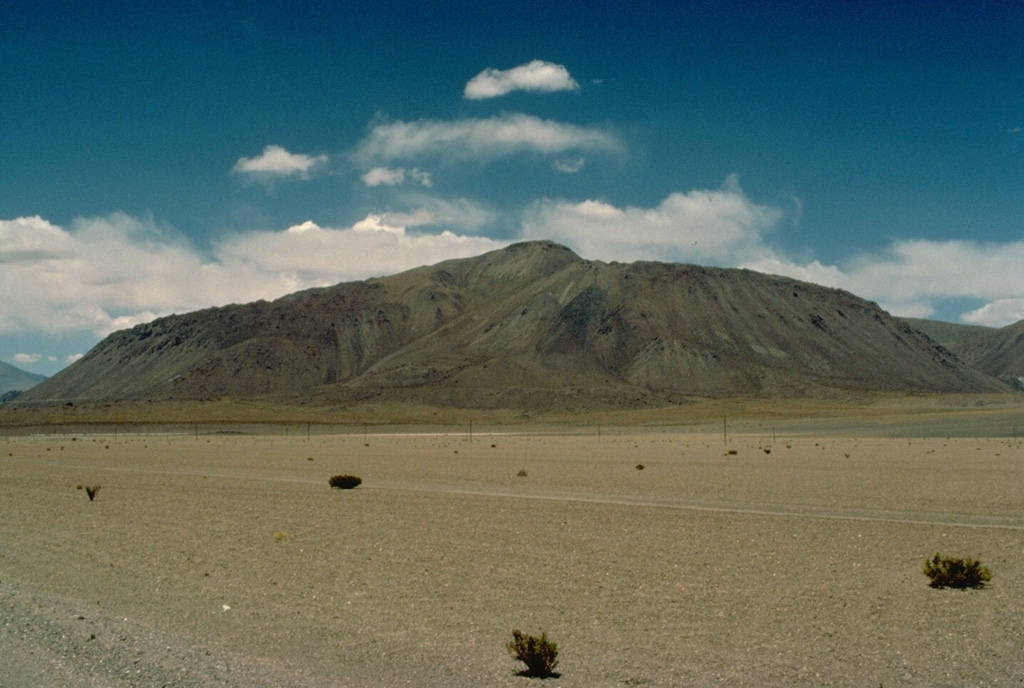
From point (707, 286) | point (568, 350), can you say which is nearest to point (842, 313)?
point (707, 286)

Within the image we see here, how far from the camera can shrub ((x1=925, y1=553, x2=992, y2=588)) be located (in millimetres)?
12172

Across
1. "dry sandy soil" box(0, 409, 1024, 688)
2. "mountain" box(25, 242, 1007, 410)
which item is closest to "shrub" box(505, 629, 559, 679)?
"dry sandy soil" box(0, 409, 1024, 688)

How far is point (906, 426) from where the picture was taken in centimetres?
7894

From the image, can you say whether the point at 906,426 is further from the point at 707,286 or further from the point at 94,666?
the point at 707,286

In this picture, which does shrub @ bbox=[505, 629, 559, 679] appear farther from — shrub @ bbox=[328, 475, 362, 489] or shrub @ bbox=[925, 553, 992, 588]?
shrub @ bbox=[328, 475, 362, 489]

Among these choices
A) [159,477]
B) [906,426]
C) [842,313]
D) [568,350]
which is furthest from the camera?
[842,313]

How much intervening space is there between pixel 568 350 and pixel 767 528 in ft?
451

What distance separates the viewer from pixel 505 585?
1264 centimetres

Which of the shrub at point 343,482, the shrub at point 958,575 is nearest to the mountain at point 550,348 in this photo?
the shrub at point 343,482

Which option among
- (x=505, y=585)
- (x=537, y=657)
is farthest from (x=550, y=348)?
(x=537, y=657)

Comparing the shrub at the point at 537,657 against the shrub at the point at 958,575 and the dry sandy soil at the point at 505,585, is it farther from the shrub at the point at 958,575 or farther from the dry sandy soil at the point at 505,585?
the shrub at the point at 958,575

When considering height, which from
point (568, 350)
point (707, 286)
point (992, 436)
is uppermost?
point (707, 286)

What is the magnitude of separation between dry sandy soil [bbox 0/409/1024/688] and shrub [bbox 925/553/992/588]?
0.27 metres

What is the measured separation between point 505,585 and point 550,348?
142431 mm
